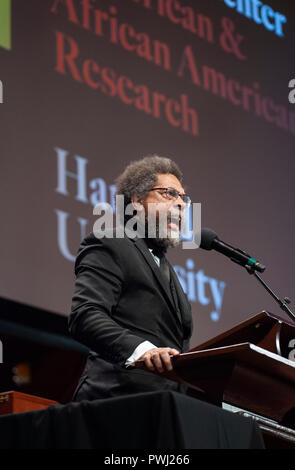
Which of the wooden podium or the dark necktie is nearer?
the wooden podium

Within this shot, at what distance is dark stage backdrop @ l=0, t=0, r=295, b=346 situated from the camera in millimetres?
3605

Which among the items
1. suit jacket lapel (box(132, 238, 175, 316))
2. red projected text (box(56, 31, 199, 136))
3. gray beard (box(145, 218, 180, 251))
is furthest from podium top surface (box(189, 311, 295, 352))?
red projected text (box(56, 31, 199, 136))

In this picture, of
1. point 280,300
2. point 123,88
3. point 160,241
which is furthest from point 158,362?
point 123,88

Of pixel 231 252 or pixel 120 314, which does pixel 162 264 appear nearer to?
pixel 231 252

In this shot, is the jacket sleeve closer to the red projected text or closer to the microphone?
the microphone

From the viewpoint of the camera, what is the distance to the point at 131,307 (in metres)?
2.07

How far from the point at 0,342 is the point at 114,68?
1631 mm

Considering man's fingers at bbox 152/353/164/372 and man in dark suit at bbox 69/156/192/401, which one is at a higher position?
man in dark suit at bbox 69/156/192/401

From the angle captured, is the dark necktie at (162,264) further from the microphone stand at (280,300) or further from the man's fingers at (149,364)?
the man's fingers at (149,364)

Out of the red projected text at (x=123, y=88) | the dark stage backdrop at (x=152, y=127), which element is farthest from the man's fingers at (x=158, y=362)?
the red projected text at (x=123, y=88)

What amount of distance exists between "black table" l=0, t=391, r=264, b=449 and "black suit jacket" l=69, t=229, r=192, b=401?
0.87 ft

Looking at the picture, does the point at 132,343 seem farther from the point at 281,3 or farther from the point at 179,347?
the point at 281,3

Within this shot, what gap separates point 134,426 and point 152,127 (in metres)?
2.87

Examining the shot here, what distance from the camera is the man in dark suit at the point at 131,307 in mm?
1877
